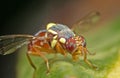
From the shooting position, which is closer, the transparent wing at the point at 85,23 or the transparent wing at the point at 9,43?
the transparent wing at the point at 9,43

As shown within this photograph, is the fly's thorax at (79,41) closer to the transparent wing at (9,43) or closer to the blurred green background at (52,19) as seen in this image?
the blurred green background at (52,19)

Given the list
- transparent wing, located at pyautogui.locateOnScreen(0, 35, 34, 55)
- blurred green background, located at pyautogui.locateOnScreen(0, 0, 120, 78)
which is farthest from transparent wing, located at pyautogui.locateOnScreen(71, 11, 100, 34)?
transparent wing, located at pyautogui.locateOnScreen(0, 35, 34, 55)

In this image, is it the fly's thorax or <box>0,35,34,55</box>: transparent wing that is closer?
the fly's thorax

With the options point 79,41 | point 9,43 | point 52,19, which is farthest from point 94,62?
point 52,19

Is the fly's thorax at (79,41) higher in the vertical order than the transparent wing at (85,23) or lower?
lower

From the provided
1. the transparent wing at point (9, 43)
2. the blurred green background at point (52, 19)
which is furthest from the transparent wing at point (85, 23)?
the transparent wing at point (9, 43)

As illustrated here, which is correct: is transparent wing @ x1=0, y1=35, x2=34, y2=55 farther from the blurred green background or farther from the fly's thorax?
the fly's thorax
